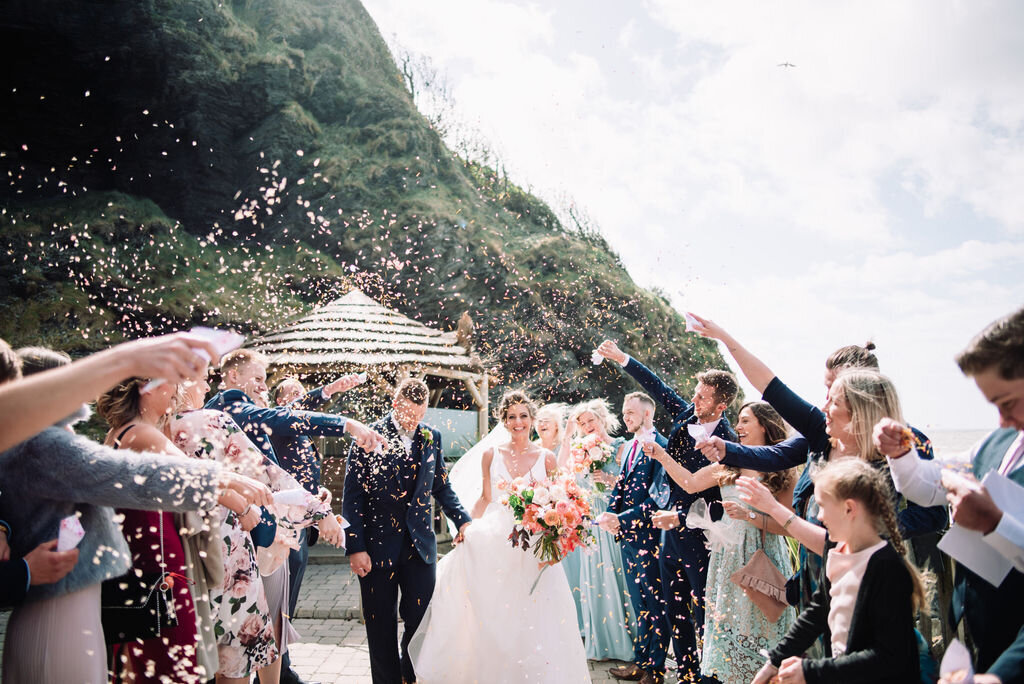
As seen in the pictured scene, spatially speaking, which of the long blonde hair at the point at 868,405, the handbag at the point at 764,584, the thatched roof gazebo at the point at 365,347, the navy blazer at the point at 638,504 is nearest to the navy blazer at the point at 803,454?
the long blonde hair at the point at 868,405

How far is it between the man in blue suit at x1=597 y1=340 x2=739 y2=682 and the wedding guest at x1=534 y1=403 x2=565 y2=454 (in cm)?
221

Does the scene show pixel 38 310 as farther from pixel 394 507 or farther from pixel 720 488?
pixel 720 488

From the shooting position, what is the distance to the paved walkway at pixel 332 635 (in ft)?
17.4

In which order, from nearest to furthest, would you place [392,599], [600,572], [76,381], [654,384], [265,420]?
[76,381] → [265,420] → [392,599] → [654,384] → [600,572]

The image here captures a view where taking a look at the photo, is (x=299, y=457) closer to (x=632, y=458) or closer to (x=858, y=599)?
(x=632, y=458)

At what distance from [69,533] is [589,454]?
4.26 metres

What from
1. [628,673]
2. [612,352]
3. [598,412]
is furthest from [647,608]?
[612,352]

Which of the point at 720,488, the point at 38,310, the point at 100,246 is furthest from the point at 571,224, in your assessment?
the point at 720,488

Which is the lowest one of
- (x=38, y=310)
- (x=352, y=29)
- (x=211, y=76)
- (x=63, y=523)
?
(x=63, y=523)

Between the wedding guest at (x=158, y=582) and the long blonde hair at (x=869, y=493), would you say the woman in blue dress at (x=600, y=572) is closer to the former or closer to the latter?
the long blonde hair at (x=869, y=493)

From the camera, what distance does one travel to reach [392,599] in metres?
4.73

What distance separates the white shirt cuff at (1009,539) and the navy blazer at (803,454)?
69 centimetres

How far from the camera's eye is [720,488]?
4.57 meters

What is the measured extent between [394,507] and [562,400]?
1519 centimetres
